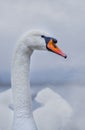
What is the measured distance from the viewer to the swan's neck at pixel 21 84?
13.3 metres

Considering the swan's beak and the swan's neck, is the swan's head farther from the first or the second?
the swan's neck

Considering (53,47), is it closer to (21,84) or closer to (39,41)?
(39,41)

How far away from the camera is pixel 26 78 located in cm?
1352

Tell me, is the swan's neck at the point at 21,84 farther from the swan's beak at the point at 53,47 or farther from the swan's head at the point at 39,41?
the swan's beak at the point at 53,47

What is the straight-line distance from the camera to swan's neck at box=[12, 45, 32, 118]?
13336 mm

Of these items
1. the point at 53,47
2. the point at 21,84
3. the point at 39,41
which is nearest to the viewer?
the point at 39,41

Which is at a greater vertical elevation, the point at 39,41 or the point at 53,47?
the point at 39,41

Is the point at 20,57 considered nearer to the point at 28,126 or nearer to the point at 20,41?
the point at 20,41

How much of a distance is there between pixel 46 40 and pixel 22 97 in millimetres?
1046

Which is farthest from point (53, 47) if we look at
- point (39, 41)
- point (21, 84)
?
point (21, 84)

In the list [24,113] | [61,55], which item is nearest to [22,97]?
[24,113]

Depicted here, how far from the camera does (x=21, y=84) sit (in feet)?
44.3

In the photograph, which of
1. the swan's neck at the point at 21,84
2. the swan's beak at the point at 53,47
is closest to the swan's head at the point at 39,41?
the swan's beak at the point at 53,47

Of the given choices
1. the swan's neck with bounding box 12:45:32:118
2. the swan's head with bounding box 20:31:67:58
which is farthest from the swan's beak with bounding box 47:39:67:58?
the swan's neck with bounding box 12:45:32:118
